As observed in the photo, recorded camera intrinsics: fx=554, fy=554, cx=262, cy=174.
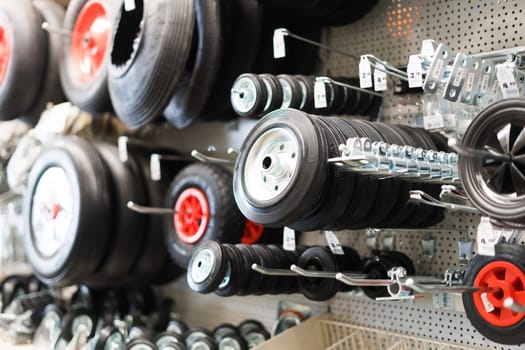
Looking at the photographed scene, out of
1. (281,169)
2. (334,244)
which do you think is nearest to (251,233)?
(334,244)

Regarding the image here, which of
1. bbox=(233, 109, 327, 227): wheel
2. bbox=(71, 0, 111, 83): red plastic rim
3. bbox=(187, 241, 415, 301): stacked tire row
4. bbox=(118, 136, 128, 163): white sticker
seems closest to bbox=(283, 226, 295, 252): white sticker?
bbox=(187, 241, 415, 301): stacked tire row

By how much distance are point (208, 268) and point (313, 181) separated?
51 centimetres

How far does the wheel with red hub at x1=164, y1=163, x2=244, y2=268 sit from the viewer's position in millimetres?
2053

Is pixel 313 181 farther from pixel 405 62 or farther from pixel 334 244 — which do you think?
pixel 405 62

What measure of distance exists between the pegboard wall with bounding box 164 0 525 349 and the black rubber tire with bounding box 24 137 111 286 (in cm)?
83

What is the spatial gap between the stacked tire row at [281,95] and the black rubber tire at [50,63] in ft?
4.45

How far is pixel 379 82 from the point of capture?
1.60m

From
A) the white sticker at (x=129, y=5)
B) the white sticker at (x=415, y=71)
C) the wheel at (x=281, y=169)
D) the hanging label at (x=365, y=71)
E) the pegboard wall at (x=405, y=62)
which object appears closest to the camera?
the wheel at (x=281, y=169)

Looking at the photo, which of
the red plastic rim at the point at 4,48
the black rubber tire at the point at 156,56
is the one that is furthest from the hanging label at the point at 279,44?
the red plastic rim at the point at 4,48

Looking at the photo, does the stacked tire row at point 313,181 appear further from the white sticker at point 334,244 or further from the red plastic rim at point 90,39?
the red plastic rim at point 90,39

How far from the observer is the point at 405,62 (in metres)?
1.89

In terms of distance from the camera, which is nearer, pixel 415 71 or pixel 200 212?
pixel 415 71

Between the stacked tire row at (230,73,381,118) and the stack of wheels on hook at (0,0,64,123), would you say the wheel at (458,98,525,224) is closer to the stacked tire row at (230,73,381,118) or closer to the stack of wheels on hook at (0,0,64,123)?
the stacked tire row at (230,73,381,118)

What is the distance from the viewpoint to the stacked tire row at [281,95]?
1591mm
